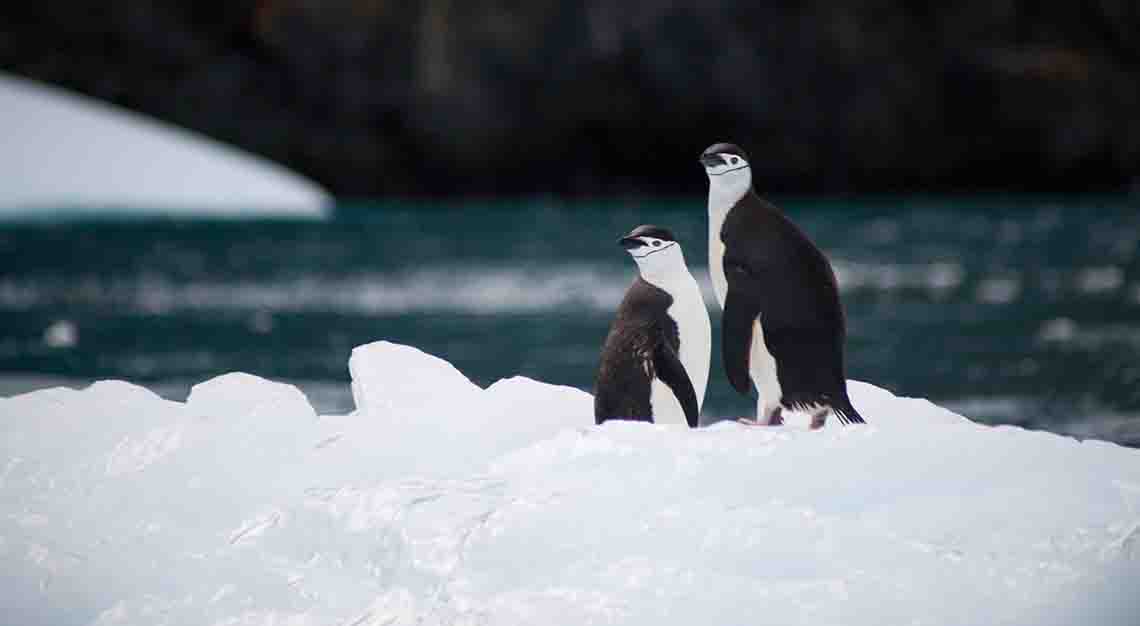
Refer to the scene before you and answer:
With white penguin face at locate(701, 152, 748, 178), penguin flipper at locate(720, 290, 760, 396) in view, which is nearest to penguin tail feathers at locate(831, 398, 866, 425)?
penguin flipper at locate(720, 290, 760, 396)

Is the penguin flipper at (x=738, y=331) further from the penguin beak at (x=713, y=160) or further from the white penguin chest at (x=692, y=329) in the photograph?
the penguin beak at (x=713, y=160)

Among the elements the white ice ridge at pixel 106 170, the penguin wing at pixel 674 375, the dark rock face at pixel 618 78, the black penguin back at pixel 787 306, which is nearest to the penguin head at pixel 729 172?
the black penguin back at pixel 787 306

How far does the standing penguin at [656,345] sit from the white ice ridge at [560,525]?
23 cm

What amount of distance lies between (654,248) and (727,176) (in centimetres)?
48

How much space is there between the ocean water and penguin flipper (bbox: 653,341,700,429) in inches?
152

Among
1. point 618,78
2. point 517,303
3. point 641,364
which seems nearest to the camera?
point 641,364

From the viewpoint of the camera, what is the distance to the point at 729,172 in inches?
262

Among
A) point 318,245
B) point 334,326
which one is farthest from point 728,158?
point 318,245

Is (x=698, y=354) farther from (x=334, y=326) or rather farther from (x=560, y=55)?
(x=560, y=55)

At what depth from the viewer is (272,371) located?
14.8m

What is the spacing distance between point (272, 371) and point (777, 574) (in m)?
10.2

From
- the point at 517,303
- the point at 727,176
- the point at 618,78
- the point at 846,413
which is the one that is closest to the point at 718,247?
the point at 727,176

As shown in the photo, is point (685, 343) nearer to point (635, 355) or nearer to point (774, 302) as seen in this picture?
point (635, 355)

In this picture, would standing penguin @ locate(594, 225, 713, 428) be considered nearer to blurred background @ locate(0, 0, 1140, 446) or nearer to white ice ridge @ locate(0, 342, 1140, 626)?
white ice ridge @ locate(0, 342, 1140, 626)
